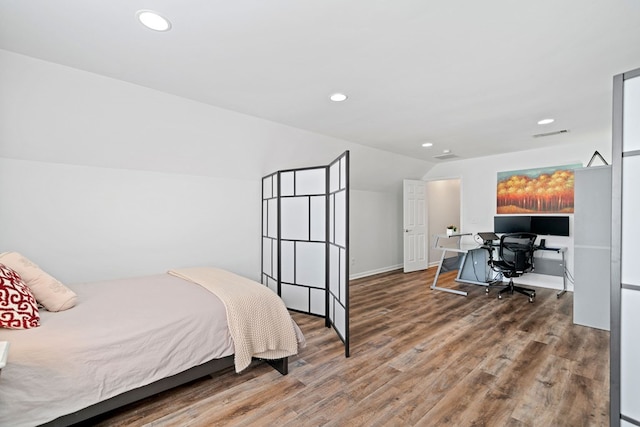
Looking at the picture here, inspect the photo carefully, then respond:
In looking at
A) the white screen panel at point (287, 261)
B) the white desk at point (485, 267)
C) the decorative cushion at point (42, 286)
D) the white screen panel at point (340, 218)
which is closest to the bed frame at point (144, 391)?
the decorative cushion at point (42, 286)

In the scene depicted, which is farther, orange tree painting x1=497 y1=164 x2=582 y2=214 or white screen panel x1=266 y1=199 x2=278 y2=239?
orange tree painting x1=497 y1=164 x2=582 y2=214

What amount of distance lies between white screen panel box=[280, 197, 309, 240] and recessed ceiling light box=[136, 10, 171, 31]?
227 centimetres

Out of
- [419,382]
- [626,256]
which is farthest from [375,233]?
[626,256]

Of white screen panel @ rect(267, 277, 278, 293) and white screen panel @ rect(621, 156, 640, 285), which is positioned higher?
white screen panel @ rect(621, 156, 640, 285)

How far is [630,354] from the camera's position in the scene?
1.41m

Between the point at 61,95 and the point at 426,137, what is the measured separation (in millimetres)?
4214

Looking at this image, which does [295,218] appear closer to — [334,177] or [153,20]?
[334,177]

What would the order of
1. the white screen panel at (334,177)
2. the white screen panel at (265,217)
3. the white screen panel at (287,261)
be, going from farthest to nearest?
the white screen panel at (265,217) < the white screen panel at (287,261) < the white screen panel at (334,177)

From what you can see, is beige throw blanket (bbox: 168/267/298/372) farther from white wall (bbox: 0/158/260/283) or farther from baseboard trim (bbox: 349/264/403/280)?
baseboard trim (bbox: 349/264/403/280)

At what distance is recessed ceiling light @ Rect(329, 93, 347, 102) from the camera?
2912 mm

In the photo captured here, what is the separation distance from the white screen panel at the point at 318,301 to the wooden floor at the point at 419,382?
0.14 metres

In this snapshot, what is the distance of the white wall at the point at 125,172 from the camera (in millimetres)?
2543

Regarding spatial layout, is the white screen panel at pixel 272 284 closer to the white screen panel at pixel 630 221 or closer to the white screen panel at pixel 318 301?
the white screen panel at pixel 318 301

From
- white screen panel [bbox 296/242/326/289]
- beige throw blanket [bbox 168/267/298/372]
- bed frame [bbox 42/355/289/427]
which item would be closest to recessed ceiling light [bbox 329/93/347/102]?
white screen panel [bbox 296/242/326/289]
